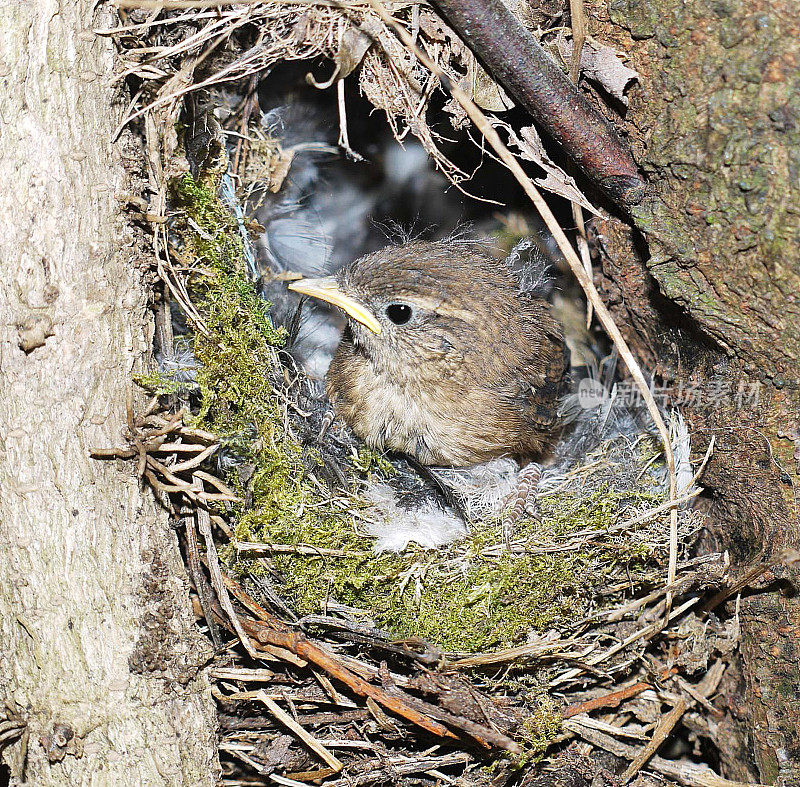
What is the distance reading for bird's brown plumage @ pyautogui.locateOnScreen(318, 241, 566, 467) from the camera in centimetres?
247

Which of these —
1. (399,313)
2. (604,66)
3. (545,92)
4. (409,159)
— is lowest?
(399,313)

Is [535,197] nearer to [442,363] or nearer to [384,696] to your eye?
[442,363]

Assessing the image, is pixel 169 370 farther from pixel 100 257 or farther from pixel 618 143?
pixel 618 143

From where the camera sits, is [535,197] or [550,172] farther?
[550,172]

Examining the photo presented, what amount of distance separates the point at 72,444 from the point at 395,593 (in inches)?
35.9

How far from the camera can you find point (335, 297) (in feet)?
7.91

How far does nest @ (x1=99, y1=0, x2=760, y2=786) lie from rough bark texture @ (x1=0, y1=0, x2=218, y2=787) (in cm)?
11

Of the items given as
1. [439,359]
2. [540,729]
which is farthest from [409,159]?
[540,729]

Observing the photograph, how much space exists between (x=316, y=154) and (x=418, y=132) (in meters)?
0.75

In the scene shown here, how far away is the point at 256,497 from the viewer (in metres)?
2.02

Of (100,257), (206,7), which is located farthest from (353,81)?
(100,257)

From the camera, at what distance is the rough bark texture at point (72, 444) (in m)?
1.63

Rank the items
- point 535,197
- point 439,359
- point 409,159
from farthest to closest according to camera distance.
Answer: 1. point 409,159
2. point 439,359
3. point 535,197

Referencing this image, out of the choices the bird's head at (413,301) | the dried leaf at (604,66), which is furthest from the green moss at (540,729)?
the dried leaf at (604,66)
